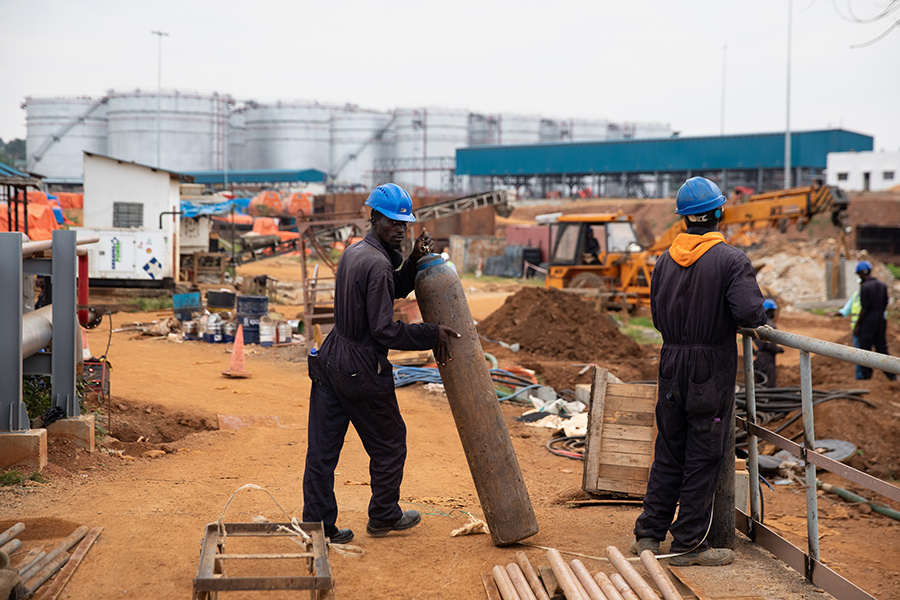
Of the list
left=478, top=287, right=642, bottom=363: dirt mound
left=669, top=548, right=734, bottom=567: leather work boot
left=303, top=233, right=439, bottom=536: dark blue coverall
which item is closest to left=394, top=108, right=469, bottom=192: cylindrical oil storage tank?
left=478, top=287, right=642, bottom=363: dirt mound

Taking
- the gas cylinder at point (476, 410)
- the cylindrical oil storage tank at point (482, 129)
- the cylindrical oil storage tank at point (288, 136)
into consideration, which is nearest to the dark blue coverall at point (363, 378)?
the gas cylinder at point (476, 410)

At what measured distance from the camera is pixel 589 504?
5.54m

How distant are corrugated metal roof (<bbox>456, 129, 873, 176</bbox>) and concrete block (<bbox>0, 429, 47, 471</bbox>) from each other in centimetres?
5040

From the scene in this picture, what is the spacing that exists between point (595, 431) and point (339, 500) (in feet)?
6.30

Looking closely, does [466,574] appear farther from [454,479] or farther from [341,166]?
[341,166]

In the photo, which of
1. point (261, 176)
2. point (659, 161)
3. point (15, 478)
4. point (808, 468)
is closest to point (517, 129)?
point (659, 161)

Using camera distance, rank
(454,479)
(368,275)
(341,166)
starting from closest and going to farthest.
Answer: (368,275) < (454,479) < (341,166)

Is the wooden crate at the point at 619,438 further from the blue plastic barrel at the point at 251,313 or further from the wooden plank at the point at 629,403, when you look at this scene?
the blue plastic barrel at the point at 251,313

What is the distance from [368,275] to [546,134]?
67.5 m

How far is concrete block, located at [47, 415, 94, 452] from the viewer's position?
5.95m

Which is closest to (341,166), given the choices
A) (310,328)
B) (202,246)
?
(202,246)

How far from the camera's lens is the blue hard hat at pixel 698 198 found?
4168mm

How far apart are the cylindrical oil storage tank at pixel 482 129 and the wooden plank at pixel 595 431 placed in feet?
205

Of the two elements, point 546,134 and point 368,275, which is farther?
point 546,134
